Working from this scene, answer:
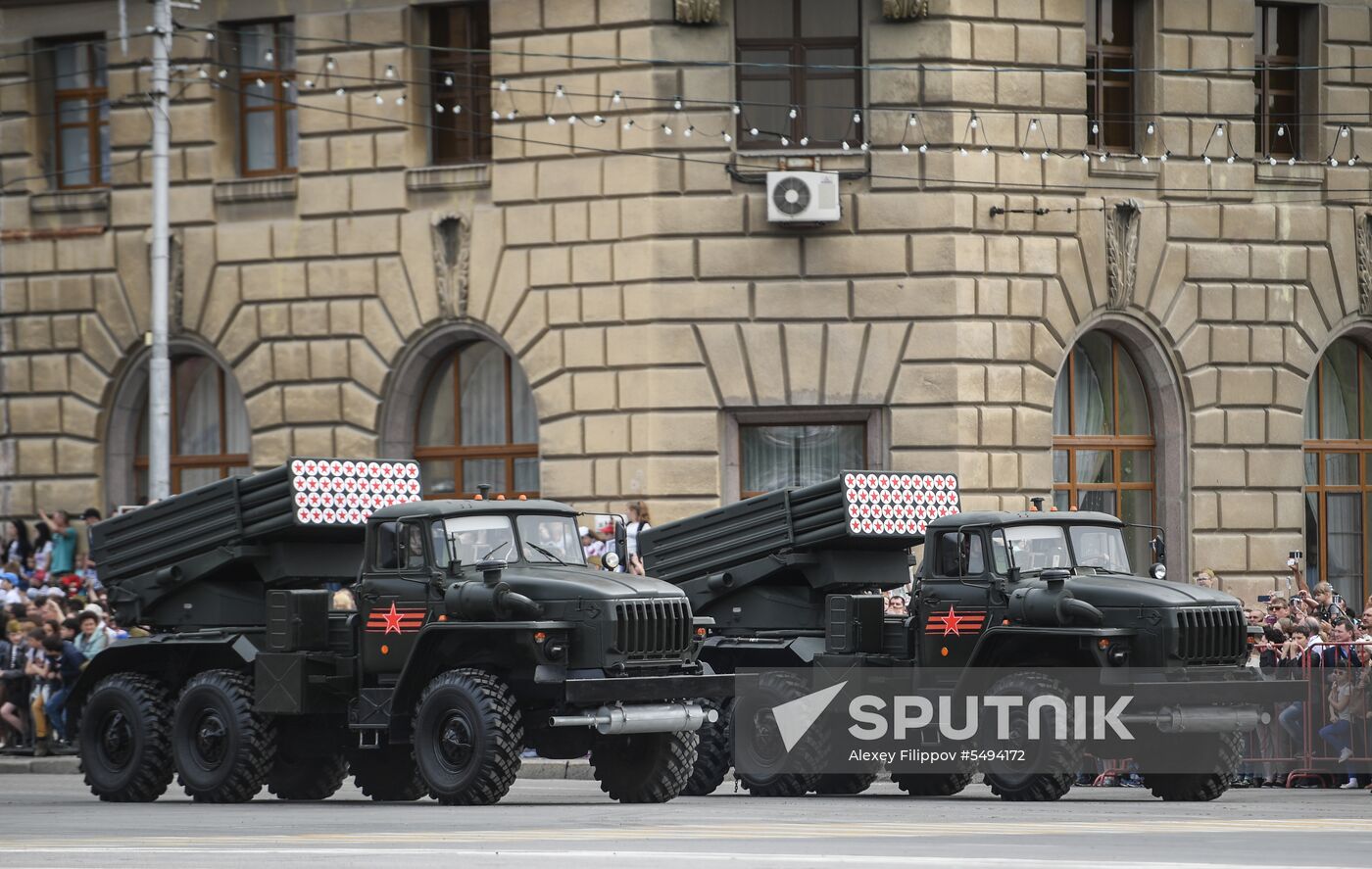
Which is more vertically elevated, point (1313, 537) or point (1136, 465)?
point (1136, 465)

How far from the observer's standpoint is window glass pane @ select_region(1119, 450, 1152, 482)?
3172cm

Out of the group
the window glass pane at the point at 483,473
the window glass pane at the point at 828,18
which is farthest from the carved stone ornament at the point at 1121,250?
the window glass pane at the point at 483,473

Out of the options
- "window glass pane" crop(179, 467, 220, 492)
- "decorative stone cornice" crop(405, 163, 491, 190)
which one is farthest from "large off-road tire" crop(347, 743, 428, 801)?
"window glass pane" crop(179, 467, 220, 492)

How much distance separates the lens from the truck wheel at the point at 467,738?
1872 centimetres

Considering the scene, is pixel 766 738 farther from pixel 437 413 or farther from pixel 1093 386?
pixel 437 413

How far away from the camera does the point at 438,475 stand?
32.7 metres

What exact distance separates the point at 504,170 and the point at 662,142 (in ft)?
7.38

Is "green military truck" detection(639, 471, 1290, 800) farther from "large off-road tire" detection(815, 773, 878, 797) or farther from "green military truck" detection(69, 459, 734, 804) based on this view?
"green military truck" detection(69, 459, 734, 804)

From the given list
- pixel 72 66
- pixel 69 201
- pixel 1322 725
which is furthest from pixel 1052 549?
pixel 72 66

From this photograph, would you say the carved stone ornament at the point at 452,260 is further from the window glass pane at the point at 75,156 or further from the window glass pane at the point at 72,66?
the window glass pane at the point at 72,66

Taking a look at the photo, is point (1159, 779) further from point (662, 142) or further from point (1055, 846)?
point (662, 142)

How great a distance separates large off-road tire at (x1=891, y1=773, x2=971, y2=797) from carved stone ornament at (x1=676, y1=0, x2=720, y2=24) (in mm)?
11867

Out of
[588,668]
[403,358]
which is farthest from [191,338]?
[588,668]

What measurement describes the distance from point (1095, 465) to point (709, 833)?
659 inches
